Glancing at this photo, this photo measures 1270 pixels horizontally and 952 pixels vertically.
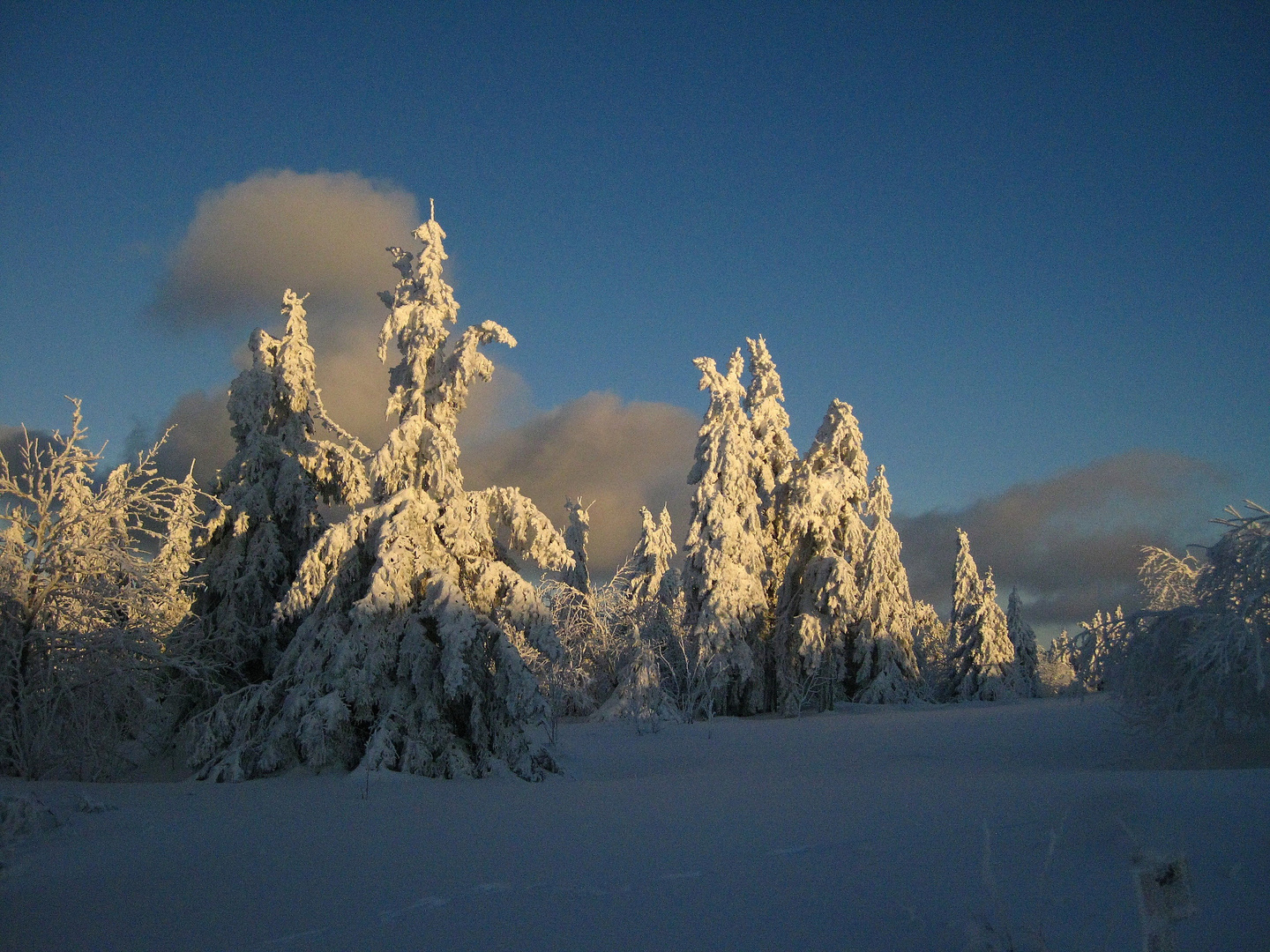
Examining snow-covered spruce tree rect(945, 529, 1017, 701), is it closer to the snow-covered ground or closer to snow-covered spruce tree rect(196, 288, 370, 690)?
the snow-covered ground

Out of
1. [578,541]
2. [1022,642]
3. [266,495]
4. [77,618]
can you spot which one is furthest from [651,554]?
[77,618]

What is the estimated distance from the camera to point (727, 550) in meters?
31.1

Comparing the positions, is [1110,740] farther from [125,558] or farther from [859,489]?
[859,489]

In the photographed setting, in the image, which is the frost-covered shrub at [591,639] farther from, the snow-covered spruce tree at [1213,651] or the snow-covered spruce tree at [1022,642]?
the snow-covered spruce tree at [1022,642]

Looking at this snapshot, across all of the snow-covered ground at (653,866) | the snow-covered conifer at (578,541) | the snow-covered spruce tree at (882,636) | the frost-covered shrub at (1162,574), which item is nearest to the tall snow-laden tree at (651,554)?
the snow-covered conifer at (578,541)

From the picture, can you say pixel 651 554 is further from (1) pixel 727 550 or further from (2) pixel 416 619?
(2) pixel 416 619

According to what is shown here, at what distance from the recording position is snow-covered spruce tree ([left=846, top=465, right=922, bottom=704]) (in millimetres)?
30859

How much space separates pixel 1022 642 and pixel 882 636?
1809 cm

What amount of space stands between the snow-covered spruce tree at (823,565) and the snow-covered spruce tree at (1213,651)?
19245 mm

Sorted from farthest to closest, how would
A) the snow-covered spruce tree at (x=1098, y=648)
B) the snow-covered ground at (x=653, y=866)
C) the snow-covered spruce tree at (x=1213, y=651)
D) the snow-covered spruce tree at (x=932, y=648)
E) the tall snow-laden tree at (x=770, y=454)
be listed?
the snow-covered spruce tree at (x=932, y=648)
the tall snow-laden tree at (x=770, y=454)
the snow-covered spruce tree at (x=1098, y=648)
the snow-covered spruce tree at (x=1213, y=651)
the snow-covered ground at (x=653, y=866)

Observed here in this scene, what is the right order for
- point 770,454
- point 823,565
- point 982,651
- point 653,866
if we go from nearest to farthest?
point 653,866 < point 823,565 < point 770,454 < point 982,651

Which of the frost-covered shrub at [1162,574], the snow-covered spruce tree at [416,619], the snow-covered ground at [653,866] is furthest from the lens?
the frost-covered shrub at [1162,574]

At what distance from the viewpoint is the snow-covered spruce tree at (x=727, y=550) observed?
3034cm

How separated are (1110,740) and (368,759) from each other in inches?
469
